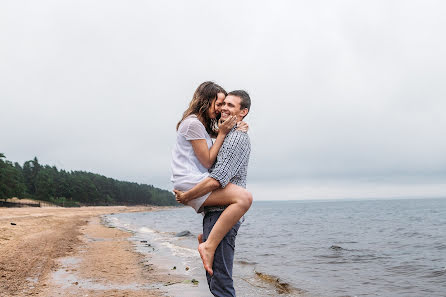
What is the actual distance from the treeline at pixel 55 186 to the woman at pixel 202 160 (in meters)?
71.4

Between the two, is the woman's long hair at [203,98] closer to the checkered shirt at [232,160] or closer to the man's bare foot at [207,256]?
the checkered shirt at [232,160]

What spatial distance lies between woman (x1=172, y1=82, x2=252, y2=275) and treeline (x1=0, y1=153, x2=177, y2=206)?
7139cm

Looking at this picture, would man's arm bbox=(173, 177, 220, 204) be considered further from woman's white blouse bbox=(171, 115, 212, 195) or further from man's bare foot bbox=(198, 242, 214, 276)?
man's bare foot bbox=(198, 242, 214, 276)

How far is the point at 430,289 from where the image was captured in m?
11.1

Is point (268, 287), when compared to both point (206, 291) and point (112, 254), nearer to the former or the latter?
point (206, 291)

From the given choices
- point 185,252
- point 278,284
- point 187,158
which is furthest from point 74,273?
point 187,158

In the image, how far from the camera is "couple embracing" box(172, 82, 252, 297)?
3.22 meters

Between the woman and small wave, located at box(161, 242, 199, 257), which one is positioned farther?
small wave, located at box(161, 242, 199, 257)

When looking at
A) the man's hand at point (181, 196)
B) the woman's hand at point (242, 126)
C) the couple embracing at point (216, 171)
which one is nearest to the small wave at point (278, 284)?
the couple embracing at point (216, 171)

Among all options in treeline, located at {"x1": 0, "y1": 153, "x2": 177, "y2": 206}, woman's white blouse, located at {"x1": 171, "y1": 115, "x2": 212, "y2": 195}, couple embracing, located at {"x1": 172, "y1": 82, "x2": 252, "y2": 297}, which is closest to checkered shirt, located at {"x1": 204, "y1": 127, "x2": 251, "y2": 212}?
couple embracing, located at {"x1": 172, "y1": 82, "x2": 252, "y2": 297}

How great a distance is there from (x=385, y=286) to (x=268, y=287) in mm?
3848

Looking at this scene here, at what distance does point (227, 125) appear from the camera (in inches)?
130

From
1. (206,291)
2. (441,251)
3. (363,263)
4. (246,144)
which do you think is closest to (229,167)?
(246,144)

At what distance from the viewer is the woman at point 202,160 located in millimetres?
3244
